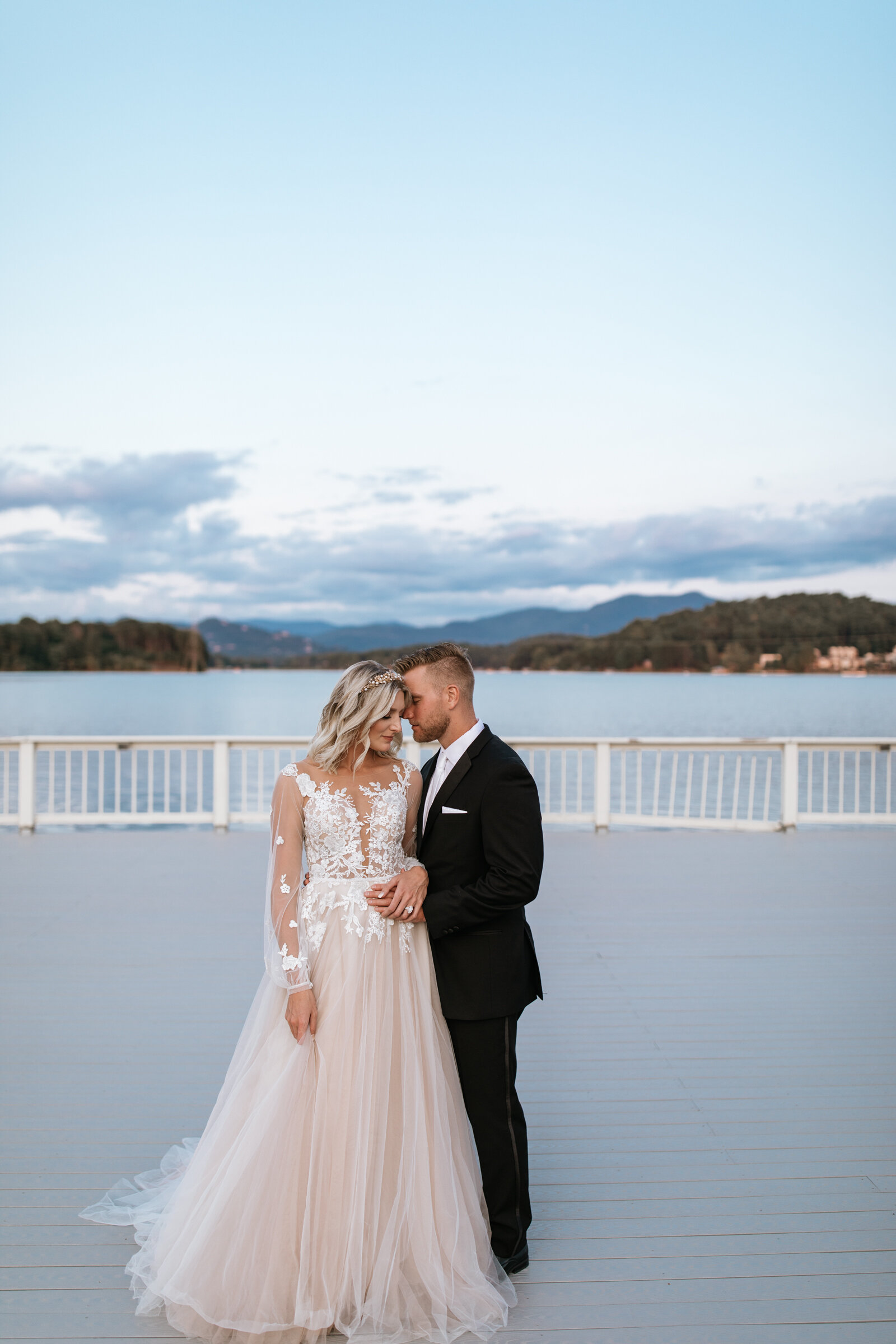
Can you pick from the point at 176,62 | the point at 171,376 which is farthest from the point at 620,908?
the point at 171,376

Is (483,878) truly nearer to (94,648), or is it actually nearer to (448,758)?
(448,758)

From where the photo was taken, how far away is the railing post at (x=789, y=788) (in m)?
8.20

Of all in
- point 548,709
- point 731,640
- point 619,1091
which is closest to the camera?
point 619,1091

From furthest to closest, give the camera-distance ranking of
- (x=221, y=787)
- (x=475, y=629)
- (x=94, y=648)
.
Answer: (x=475, y=629) → (x=94, y=648) → (x=221, y=787)

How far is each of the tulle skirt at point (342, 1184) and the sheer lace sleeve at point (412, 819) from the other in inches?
6.1

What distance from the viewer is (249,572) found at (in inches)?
2430

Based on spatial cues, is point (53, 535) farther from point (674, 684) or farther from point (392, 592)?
point (674, 684)

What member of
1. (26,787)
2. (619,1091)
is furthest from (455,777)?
(26,787)

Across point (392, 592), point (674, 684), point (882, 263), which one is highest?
point (882, 263)

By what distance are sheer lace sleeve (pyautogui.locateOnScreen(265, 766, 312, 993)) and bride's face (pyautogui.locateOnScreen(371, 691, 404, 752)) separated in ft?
0.63

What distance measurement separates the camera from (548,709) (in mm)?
48625

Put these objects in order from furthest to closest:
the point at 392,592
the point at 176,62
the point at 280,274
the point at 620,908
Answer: the point at 392,592, the point at 280,274, the point at 176,62, the point at 620,908

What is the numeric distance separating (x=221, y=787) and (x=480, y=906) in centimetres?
691

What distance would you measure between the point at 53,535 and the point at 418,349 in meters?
45.7
